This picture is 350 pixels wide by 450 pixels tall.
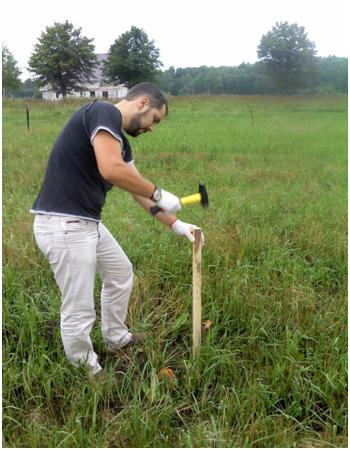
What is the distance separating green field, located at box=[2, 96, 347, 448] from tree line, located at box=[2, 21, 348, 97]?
2068 millimetres

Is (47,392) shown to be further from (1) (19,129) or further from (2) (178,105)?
(2) (178,105)

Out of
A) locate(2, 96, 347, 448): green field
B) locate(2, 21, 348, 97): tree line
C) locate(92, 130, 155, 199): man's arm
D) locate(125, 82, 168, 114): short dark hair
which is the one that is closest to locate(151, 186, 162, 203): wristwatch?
locate(92, 130, 155, 199): man's arm

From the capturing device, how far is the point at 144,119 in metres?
2.18

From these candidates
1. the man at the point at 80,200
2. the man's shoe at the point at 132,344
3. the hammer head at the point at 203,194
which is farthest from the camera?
the man's shoe at the point at 132,344

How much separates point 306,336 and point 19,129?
33.1 ft

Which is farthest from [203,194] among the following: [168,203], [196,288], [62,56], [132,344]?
[62,56]

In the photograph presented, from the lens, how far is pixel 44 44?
7.95 metres

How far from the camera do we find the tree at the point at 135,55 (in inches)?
290

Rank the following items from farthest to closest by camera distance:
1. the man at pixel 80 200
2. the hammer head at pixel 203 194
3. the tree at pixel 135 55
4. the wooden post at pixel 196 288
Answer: the tree at pixel 135 55 → the hammer head at pixel 203 194 → the wooden post at pixel 196 288 → the man at pixel 80 200

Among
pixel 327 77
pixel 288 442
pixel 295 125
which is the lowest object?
pixel 288 442

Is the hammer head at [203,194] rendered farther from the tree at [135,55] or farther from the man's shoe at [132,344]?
the tree at [135,55]

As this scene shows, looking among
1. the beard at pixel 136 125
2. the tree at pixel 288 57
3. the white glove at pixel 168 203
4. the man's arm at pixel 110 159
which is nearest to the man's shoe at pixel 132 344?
the white glove at pixel 168 203

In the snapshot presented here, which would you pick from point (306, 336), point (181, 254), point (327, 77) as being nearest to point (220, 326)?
point (306, 336)

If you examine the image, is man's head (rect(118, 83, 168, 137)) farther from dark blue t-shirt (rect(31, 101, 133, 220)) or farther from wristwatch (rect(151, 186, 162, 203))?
wristwatch (rect(151, 186, 162, 203))
